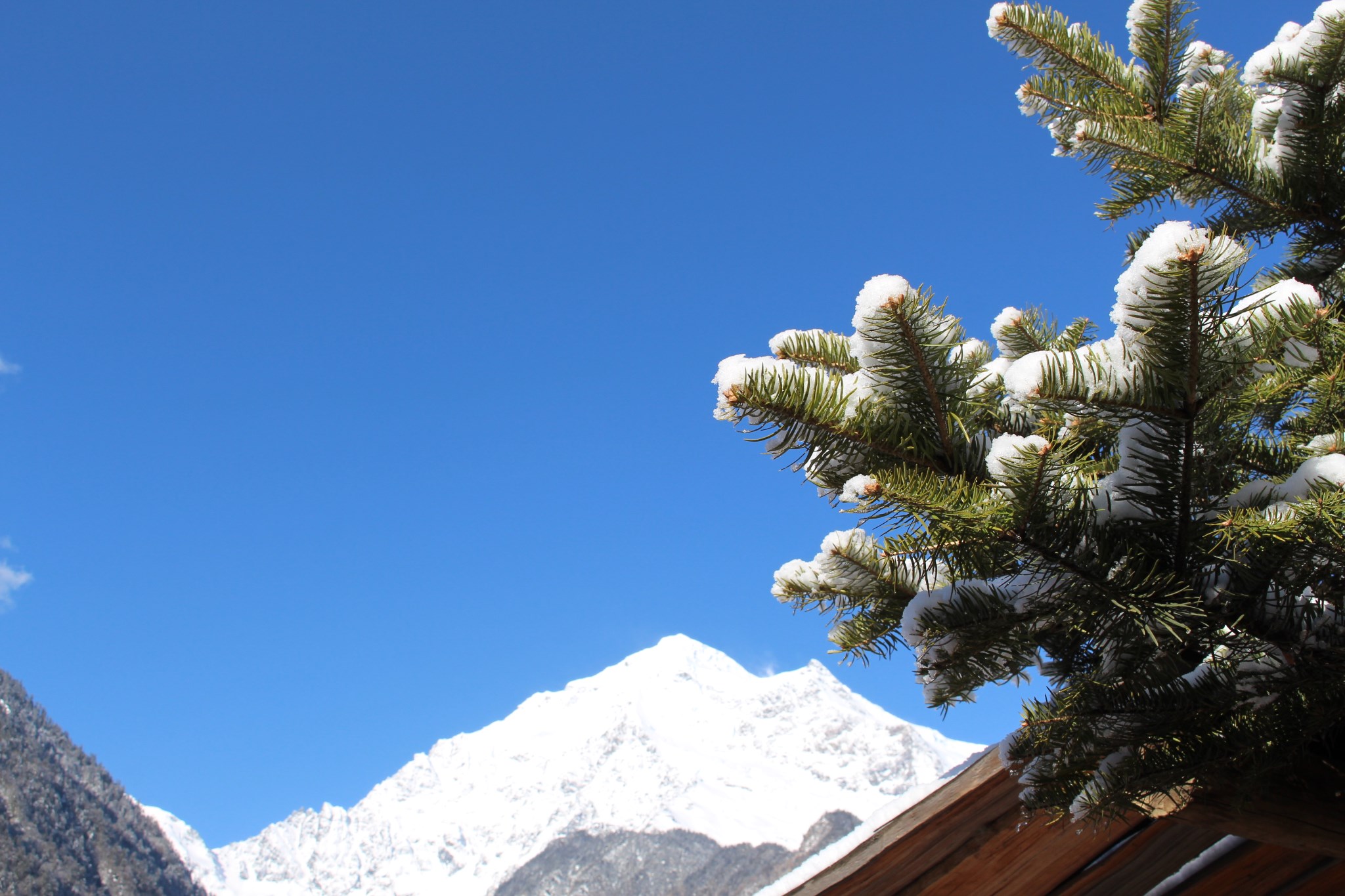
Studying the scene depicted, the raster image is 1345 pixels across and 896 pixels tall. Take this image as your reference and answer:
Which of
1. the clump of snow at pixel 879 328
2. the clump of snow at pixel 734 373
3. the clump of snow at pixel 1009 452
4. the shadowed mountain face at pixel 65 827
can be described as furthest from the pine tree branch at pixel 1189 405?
the shadowed mountain face at pixel 65 827

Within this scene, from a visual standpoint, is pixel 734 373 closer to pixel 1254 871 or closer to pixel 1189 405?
pixel 1189 405

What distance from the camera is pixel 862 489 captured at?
1.52m

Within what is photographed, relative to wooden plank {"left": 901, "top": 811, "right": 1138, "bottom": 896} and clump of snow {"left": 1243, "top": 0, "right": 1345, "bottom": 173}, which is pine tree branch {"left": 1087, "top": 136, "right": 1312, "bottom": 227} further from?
wooden plank {"left": 901, "top": 811, "right": 1138, "bottom": 896}

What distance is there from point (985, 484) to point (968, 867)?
2595 mm

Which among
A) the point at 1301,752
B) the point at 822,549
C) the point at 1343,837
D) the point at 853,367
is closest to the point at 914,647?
the point at 822,549

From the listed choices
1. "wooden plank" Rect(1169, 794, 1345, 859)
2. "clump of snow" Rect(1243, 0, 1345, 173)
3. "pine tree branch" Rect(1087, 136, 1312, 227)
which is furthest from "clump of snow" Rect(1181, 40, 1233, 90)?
"wooden plank" Rect(1169, 794, 1345, 859)

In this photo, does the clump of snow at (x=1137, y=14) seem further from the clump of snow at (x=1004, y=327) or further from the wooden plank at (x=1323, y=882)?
the wooden plank at (x=1323, y=882)

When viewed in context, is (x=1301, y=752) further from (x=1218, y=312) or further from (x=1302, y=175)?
(x=1302, y=175)

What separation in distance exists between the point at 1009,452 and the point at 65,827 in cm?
16296

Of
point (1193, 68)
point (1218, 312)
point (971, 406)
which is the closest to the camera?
point (1218, 312)

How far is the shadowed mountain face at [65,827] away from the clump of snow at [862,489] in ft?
437

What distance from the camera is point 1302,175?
270 centimetres

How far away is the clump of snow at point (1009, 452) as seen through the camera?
1471mm

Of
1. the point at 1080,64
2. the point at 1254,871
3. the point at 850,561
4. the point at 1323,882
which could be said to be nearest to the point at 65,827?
the point at 1254,871
